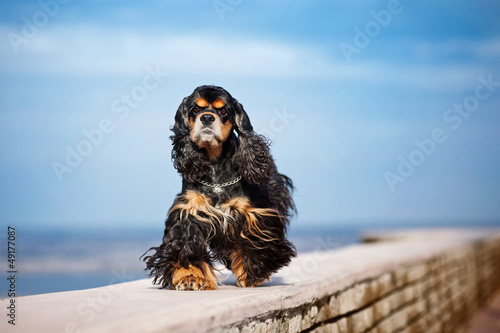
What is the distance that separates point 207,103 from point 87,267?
15496 millimetres

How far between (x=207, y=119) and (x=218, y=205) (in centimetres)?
60

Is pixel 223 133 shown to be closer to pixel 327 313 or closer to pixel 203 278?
pixel 203 278

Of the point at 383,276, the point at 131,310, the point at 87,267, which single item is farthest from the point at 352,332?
the point at 87,267

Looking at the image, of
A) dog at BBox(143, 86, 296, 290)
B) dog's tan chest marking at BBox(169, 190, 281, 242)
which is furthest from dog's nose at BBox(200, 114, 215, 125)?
dog's tan chest marking at BBox(169, 190, 281, 242)

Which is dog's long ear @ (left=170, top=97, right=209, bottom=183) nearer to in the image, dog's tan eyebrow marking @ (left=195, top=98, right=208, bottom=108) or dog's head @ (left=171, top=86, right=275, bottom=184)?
dog's head @ (left=171, top=86, right=275, bottom=184)

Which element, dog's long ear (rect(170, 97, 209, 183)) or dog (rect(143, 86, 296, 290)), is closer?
dog (rect(143, 86, 296, 290))

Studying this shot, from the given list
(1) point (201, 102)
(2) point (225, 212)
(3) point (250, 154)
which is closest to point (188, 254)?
(2) point (225, 212)

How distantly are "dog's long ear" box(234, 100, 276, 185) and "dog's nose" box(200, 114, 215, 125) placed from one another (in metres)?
0.35

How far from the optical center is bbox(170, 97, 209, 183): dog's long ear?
4.25 m

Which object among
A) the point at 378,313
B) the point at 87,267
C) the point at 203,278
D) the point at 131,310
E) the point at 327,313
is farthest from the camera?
the point at 87,267

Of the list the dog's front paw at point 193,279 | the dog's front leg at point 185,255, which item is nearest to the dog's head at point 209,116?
the dog's front leg at point 185,255

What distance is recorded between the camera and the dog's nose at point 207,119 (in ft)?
13.4

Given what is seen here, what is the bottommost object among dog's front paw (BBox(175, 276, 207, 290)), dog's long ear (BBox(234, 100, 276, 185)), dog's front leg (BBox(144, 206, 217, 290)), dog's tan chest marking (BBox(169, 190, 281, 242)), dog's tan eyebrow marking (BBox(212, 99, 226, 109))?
dog's front paw (BBox(175, 276, 207, 290))

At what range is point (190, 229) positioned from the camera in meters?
4.08
